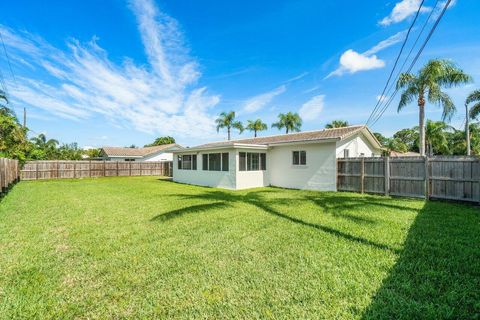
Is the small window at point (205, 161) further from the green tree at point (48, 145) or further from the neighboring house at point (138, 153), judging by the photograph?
the green tree at point (48, 145)

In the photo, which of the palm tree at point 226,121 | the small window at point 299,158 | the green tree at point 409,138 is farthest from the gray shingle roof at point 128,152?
the green tree at point 409,138

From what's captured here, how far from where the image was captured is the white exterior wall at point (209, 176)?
13.5 metres

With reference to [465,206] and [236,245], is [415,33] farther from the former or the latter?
[236,245]

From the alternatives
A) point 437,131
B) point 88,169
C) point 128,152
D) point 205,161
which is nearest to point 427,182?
point 205,161

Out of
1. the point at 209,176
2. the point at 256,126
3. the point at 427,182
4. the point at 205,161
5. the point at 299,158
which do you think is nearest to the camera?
the point at 427,182

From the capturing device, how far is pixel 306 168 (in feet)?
42.7

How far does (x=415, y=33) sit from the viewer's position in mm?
6961

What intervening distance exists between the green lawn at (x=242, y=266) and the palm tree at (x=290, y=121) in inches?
1072

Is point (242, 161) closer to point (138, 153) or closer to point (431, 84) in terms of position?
point (431, 84)

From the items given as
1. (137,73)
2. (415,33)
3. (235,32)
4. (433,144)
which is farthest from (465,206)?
(433,144)

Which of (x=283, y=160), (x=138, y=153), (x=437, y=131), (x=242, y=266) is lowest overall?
(x=242, y=266)

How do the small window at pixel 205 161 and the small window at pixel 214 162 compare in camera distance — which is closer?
the small window at pixel 214 162

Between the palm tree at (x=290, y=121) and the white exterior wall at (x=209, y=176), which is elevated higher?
the palm tree at (x=290, y=121)

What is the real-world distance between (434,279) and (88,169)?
27.0 m
